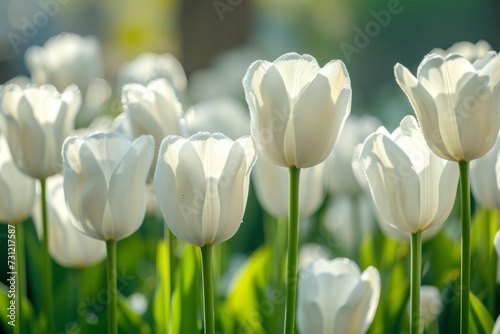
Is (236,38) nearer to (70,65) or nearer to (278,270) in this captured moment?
(70,65)

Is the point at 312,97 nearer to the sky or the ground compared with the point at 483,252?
nearer to the sky

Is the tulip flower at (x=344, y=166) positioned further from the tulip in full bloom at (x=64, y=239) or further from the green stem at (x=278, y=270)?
the tulip in full bloom at (x=64, y=239)

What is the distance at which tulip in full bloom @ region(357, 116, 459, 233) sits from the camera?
765 mm

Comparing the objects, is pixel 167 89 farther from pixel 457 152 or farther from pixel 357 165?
pixel 457 152

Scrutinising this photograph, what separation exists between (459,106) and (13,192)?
587mm

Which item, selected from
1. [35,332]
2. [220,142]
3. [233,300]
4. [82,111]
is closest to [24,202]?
[35,332]

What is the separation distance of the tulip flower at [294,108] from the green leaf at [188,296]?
17cm

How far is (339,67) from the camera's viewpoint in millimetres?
757

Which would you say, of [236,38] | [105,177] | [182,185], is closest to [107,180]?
[105,177]

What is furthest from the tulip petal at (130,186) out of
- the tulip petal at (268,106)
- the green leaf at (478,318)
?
the green leaf at (478,318)

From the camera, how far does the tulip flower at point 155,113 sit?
94cm


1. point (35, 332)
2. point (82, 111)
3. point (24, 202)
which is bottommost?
point (35, 332)

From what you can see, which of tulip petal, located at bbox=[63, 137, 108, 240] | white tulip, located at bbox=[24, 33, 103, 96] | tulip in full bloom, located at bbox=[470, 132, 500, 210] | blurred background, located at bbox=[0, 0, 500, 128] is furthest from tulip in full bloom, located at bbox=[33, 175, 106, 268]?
blurred background, located at bbox=[0, 0, 500, 128]

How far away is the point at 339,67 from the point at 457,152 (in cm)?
13
